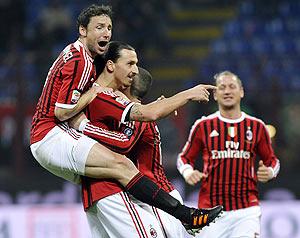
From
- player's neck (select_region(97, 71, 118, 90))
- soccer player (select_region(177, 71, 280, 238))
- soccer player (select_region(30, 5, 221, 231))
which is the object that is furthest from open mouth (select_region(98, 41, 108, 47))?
soccer player (select_region(177, 71, 280, 238))

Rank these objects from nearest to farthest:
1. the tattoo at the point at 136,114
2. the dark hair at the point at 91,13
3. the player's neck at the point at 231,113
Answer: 1. the tattoo at the point at 136,114
2. the dark hair at the point at 91,13
3. the player's neck at the point at 231,113

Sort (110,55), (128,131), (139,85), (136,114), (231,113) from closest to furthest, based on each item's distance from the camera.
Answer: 1. (136,114)
2. (128,131)
3. (110,55)
4. (139,85)
5. (231,113)

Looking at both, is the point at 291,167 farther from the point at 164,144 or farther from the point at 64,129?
the point at 64,129

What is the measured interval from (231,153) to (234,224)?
61 cm

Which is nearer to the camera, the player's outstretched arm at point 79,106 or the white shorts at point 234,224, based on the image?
the player's outstretched arm at point 79,106

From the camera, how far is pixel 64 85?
5703 mm

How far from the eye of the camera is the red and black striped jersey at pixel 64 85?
18.7 ft

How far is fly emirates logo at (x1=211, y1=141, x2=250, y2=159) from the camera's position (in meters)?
7.43

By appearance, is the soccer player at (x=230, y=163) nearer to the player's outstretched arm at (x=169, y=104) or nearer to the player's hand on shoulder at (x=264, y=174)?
the player's hand on shoulder at (x=264, y=174)

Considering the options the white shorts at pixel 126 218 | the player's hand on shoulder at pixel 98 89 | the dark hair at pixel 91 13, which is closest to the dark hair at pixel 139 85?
the player's hand on shoulder at pixel 98 89

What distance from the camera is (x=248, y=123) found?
24.9 feet

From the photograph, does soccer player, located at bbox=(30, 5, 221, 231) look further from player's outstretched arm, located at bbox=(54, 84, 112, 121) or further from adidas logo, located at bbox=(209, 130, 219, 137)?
adidas logo, located at bbox=(209, 130, 219, 137)

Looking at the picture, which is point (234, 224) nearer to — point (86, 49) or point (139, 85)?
point (139, 85)

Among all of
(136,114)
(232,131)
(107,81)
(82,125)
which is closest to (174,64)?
(232,131)
